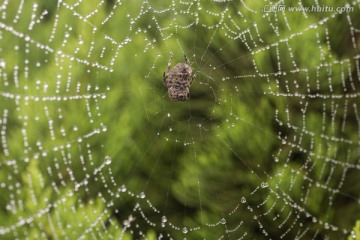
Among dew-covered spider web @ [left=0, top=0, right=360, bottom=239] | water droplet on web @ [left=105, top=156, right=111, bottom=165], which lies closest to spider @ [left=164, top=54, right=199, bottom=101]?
dew-covered spider web @ [left=0, top=0, right=360, bottom=239]

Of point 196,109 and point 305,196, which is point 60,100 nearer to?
point 196,109

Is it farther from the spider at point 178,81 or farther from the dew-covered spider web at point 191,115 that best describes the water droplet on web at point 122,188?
the spider at point 178,81

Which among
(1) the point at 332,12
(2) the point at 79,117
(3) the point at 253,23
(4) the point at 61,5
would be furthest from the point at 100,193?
(1) the point at 332,12

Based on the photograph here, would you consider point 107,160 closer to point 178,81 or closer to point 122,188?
point 122,188

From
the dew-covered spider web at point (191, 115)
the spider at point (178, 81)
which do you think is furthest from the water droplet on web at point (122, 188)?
the spider at point (178, 81)

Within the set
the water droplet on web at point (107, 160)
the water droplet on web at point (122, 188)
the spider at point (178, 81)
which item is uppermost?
the spider at point (178, 81)

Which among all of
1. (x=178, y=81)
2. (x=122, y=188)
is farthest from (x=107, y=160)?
(x=178, y=81)

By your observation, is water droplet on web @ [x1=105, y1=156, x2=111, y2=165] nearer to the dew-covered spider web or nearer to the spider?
the dew-covered spider web

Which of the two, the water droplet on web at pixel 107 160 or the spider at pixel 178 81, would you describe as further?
the spider at pixel 178 81
